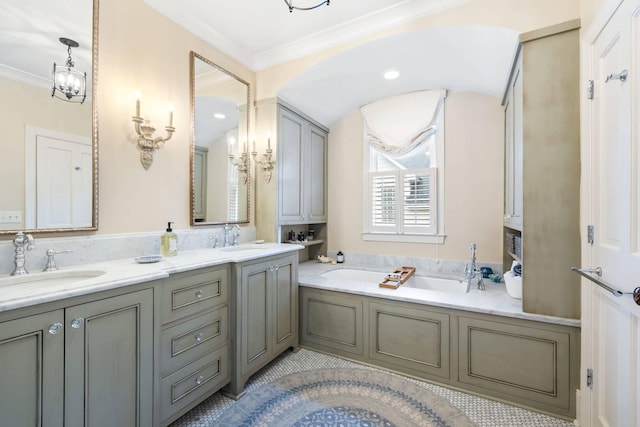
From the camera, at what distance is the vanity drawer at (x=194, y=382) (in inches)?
59.7

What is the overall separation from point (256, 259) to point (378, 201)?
189 centimetres

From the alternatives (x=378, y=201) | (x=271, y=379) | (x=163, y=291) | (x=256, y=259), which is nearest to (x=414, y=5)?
(x=378, y=201)

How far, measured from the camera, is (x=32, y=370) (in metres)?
1.04

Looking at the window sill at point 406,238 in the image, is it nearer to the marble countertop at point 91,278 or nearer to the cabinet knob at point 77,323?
the marble countertop at point 91,278

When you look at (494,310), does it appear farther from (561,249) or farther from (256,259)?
(256,259)

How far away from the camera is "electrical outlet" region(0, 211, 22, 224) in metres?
1.38

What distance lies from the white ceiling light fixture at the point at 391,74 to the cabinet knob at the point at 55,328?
2.97 metres

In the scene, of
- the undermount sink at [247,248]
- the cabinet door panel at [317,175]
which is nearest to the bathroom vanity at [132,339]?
the undermount sink at [247,248]

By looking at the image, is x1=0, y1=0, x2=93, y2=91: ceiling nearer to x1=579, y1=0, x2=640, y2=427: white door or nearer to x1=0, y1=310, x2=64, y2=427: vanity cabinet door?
x1=0, y1=310, x2=64, y2=427: vanity cabinet door

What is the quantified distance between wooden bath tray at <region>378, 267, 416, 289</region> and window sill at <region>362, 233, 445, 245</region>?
1.12ft

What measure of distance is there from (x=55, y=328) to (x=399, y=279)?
7.60ft

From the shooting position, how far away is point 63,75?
158cm

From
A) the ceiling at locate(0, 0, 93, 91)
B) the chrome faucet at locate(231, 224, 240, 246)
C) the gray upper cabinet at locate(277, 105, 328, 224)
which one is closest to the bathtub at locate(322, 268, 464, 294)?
the gray upper cabinet at locate(277, 105, 328, 224)

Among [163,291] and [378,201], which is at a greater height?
[378,201]
